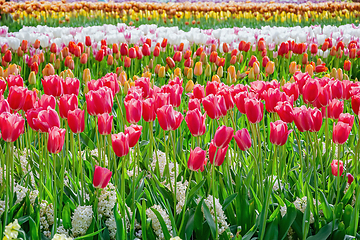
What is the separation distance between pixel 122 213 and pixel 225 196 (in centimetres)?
49

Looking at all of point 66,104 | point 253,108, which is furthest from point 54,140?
point 253,108

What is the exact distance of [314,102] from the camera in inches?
75.7

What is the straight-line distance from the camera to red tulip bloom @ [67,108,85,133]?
5.18ft

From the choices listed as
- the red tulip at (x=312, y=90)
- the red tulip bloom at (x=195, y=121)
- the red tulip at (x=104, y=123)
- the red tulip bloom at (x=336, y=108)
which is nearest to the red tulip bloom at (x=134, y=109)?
the red tulip at (x=104, y=123)

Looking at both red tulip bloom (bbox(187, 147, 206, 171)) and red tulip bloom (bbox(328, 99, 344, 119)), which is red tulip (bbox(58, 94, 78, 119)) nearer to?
red tulip bloom (bbox(187, 147, 206, 171))

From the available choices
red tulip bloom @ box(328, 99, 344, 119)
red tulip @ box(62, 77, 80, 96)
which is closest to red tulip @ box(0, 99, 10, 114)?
red tulip @ box(62, 77, 80, 96)

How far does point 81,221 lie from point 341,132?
1064 millimetres

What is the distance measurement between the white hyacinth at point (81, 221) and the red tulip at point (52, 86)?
771 millimetres

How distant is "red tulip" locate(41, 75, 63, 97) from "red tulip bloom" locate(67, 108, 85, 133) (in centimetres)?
55

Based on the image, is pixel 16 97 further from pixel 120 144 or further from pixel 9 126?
pixel 120 144

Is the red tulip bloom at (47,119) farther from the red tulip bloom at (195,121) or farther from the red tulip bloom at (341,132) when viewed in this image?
the red tulip bloom at (341,132)

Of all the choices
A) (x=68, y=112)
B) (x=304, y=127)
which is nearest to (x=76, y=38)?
(x=68, y=112)

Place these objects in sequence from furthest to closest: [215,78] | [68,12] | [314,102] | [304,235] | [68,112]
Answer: [68,12], [215,78], [314,102], [68,112], [304,235]

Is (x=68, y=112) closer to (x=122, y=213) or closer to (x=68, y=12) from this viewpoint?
(x=122, y=213)
